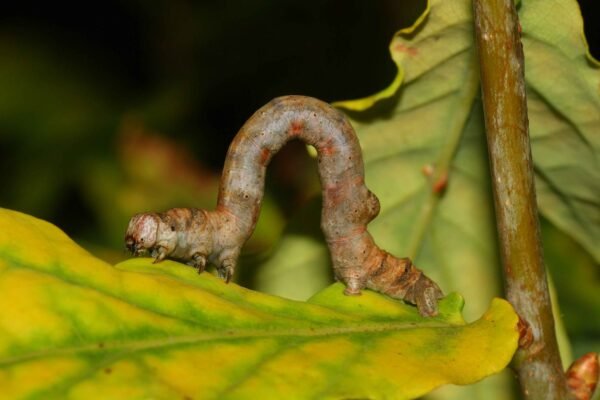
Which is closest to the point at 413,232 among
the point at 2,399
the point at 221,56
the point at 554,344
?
the point at 554,344

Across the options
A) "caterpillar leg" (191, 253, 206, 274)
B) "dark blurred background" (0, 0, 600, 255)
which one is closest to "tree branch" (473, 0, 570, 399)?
"caterpillar leg" (191, 253, 206, 274)

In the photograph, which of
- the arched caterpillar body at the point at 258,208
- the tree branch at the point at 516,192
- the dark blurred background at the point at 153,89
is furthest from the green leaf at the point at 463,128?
the dark blurred background at the point at 153,89

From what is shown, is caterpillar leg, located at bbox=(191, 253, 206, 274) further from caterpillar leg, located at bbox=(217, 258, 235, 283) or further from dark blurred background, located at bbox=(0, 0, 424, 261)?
dark blurred background, located at bbox=(0, 0, 424, 261)

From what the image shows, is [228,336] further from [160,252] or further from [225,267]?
[225,267]

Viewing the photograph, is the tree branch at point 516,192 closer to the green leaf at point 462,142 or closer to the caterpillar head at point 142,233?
the green leaf at point 462,142

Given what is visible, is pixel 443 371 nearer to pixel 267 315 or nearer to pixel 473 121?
pixel 267 315

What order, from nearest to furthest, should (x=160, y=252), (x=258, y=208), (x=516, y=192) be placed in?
(x=516, y=192)
(x=160, y=252)
(x=258, y=208)

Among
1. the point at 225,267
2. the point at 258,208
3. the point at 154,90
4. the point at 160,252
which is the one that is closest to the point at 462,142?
the point at 258,208

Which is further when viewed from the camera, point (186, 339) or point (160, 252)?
point (160, 252)
